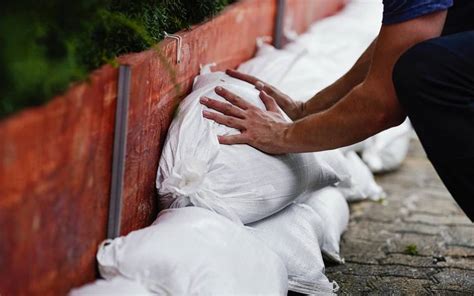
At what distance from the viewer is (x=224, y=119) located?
2.81 meters

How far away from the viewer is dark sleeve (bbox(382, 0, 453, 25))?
2506 millimetres

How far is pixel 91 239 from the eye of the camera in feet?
7.55

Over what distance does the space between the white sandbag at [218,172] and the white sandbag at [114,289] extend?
0.46 m

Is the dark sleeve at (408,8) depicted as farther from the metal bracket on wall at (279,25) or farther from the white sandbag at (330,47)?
the metal bracket on wall at (279,25)

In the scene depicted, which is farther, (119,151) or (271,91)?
(271,91)

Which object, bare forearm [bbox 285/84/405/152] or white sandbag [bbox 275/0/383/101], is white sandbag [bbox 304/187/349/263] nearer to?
white sandbag [bbox 275/0/383/101]

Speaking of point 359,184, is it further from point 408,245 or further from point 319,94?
point 319,94

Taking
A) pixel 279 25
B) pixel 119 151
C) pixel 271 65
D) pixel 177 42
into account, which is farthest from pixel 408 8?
pixel 279 25

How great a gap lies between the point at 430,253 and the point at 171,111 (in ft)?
3.95

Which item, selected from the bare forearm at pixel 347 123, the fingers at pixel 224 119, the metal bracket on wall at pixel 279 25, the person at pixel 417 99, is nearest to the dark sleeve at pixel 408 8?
the person at pixel 417 99

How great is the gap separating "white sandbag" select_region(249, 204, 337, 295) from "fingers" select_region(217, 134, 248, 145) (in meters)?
0.26

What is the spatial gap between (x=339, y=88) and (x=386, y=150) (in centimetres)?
154

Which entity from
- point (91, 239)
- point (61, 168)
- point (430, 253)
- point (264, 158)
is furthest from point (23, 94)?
point (430, 253)

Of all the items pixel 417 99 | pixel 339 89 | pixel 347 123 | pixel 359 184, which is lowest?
pixel 359 184
